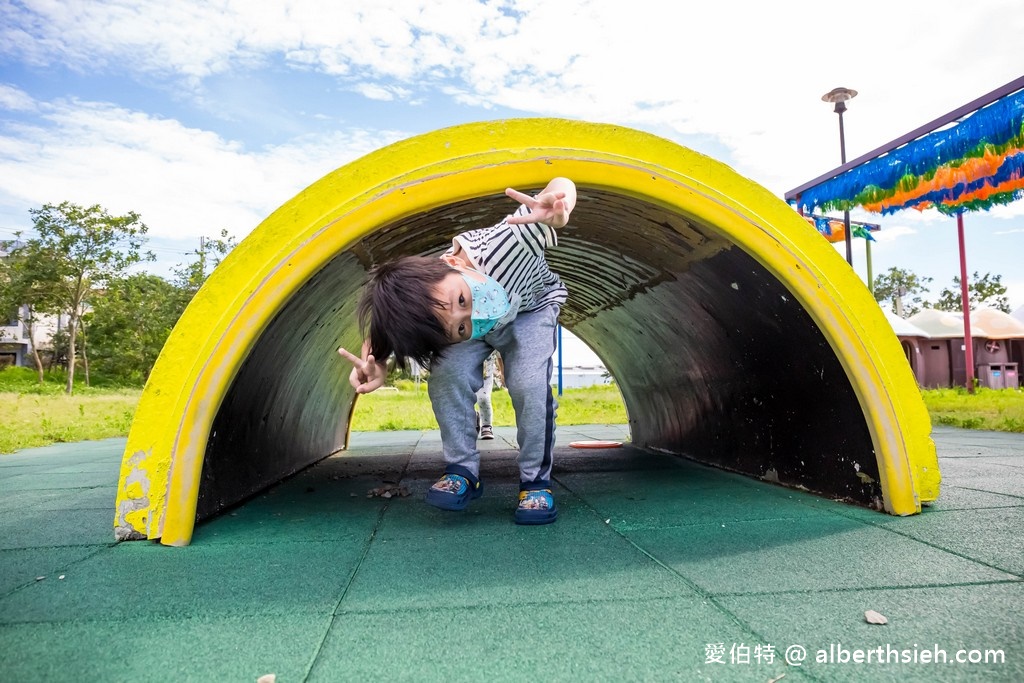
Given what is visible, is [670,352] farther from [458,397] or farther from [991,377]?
[991,377]

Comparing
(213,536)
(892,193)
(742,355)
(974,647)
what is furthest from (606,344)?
(892,193)

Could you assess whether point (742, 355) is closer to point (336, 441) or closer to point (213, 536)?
point (213, 536)

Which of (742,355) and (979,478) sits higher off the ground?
(742,355)

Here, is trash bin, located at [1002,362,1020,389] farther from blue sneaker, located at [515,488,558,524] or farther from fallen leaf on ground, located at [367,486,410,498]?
blue sneaker, located at [515,488,558,524]

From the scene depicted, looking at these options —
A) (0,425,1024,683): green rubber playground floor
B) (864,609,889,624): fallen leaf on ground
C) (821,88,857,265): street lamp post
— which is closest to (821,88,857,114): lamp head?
(821,88,857,265): street lamp post

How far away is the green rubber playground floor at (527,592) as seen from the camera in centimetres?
140

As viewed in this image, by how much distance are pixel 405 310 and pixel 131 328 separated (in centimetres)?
3779

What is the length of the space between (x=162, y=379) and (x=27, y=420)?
10.6m

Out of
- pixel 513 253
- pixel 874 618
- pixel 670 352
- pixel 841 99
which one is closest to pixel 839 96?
pixel 841 99

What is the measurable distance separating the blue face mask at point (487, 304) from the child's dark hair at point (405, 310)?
125 mm

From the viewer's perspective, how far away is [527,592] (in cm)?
185

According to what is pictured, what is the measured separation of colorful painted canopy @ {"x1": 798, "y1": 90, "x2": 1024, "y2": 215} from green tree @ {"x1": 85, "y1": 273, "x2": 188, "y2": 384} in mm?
33020

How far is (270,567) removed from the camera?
2.15 metres

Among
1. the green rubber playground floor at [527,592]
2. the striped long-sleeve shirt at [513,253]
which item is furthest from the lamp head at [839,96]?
the striped long-sleeve shirt at [513,253]
